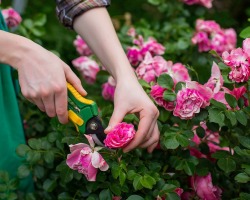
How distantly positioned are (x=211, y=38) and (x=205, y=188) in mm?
761

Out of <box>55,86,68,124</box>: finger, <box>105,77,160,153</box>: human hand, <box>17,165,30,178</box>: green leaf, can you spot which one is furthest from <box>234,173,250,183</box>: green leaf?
<box>17,165,30,178</box>: green leaf

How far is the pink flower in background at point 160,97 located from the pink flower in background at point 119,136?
21cm

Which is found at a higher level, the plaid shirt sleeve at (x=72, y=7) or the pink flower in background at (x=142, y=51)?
the plaid shirt sleeve at (x=72, y=7)

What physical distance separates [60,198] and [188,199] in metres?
0.37

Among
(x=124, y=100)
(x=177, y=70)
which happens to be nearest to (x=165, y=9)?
(x=177, y=70)

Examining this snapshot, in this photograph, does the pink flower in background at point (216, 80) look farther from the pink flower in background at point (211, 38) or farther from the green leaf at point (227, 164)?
the pink flower in background at point (211, 38)

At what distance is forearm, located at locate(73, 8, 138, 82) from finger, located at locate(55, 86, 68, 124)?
0.66 feet

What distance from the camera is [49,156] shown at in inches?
57.8

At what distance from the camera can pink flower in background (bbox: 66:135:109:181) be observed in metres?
1.30

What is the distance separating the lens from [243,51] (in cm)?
135

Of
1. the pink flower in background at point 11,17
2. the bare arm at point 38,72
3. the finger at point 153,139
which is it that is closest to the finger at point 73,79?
the bare arm at point 38,72

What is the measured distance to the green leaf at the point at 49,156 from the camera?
4.79 ft

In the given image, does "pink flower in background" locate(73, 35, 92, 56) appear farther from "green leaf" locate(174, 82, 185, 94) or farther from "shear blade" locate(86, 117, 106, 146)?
"shear blade" locate(86, 117, 106, 146)

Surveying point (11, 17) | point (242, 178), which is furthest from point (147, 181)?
point (11, 17)
